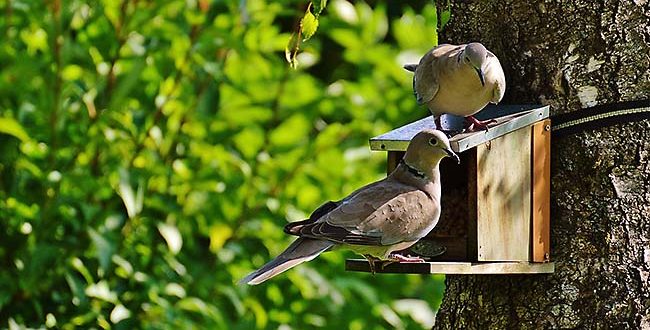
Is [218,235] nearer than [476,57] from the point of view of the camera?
No

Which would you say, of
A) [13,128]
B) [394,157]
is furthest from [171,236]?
[394,157]

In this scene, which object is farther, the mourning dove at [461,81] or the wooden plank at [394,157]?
the wooden plank at [394,157]

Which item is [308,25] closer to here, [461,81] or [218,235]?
[461,81]

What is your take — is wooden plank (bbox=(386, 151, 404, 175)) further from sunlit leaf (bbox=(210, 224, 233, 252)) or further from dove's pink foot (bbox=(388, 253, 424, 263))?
sunlit leaf (bbox=(210, 224, 233, 252))

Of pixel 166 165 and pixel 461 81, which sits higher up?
pixel 461 81

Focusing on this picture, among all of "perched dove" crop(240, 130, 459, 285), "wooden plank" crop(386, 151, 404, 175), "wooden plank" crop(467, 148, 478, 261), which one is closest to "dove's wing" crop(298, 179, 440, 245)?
"perched dove" crop(240, 130, 459, 285)

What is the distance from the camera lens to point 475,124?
2439 mm

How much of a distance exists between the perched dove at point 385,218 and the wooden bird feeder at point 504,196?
6 cm

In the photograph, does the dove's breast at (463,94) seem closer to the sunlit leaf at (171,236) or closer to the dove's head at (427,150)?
the dove's head at (427,150)

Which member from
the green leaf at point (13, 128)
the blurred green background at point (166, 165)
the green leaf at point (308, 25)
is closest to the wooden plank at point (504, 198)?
the green leaf at point (308, 25)

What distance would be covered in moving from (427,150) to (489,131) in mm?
149

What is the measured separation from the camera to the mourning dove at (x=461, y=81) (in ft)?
7.63

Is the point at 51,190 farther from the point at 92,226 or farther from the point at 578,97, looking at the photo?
the point at 578,97

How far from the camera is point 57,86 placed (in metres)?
3.80
